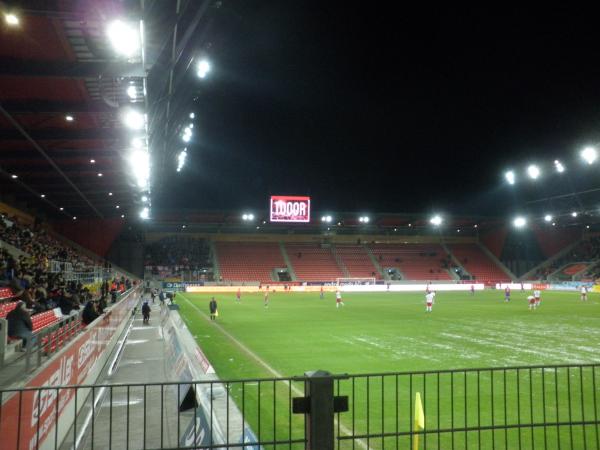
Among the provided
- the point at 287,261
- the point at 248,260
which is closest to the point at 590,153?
the point at 287,261

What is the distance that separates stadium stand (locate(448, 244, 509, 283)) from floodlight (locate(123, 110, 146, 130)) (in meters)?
63.7

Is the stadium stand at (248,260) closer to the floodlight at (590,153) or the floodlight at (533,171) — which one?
the floodlight at (533,171)

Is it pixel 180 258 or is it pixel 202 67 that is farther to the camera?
pixel 180 258

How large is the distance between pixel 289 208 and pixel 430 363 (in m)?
48.1

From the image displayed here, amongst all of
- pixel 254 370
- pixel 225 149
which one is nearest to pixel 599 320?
pixel 254 370

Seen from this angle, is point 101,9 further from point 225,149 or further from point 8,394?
point 225,149

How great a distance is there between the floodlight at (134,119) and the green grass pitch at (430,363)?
7.46 metres

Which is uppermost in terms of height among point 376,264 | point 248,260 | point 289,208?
point 289,208

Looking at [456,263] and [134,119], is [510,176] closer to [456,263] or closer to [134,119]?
[456,263]

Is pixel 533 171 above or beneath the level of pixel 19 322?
above

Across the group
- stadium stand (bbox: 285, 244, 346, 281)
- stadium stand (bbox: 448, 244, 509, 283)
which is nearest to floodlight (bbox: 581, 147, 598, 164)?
stadium stand (bbox: 448, 244, 509, 283)

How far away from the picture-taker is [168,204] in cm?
6041

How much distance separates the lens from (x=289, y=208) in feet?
200

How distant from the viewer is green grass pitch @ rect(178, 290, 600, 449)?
7.68 m
